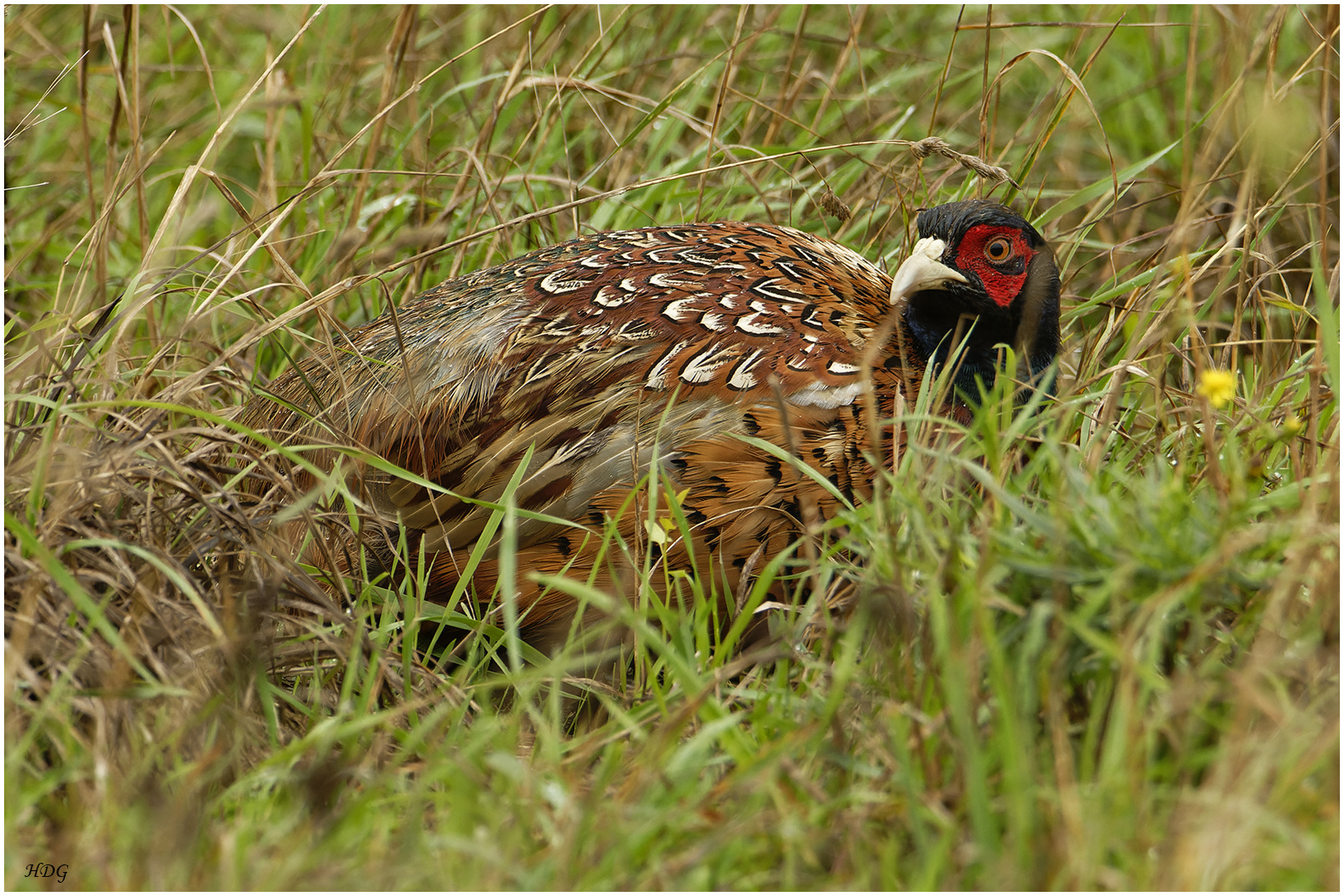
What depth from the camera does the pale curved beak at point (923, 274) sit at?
3018 mm

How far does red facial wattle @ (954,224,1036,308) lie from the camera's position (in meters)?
3.10

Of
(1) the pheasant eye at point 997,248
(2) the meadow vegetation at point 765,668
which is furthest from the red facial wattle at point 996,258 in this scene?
(2) the meadow vegetation at point 765,668

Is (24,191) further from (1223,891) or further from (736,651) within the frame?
(1223,891)

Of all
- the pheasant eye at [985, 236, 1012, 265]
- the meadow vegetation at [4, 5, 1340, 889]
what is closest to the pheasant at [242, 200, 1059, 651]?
the pheasant eye at [985, 236, 1012, 265]

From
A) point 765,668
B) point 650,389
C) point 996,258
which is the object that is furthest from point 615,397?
point 996,258

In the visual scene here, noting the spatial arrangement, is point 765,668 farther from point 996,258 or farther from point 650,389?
point 996,258

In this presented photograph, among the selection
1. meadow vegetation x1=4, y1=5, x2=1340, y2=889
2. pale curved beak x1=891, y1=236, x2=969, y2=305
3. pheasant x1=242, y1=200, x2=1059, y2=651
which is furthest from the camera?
pale curved beak x1=891, y1=236, x2=969, y2=305

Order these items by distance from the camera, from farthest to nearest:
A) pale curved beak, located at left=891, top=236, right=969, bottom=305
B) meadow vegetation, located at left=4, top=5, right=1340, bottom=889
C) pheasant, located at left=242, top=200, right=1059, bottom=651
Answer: pale curved beak, located at left=891, top=236, right=969, bottom=305 < pheasant, located at left=242, top=200, right=1059, bottom=651 < meadow vegetation, located at left=4, top=5, right=1340, bottom=889

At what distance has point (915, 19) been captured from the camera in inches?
211

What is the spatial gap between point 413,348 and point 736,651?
1.19m

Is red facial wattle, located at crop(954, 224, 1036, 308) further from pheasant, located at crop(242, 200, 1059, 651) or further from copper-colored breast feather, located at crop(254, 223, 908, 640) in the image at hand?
copper-colored breast feather, located at crop(254, 223, 908, 640)

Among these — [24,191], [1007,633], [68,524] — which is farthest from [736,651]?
[24,191]

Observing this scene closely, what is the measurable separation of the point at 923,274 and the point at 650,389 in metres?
0.76

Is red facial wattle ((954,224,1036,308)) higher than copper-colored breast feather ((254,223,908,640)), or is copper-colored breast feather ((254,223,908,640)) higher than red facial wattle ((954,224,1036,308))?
red facial wattle ((954,224,1036,308))
